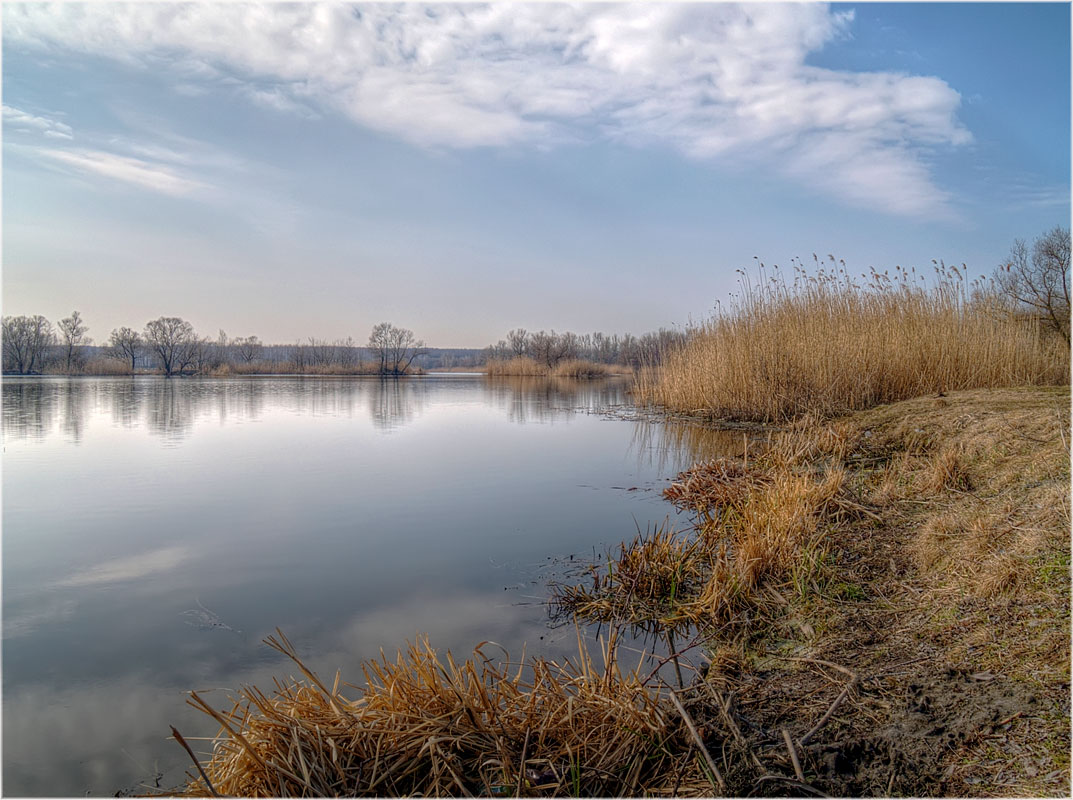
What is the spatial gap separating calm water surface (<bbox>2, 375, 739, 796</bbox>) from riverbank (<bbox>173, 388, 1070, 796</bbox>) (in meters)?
0.38

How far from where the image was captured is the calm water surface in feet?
8.05

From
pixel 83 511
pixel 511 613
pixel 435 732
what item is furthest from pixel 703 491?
pixel 83 511

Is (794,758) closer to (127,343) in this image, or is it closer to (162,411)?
(162,411)

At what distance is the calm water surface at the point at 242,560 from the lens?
245cm

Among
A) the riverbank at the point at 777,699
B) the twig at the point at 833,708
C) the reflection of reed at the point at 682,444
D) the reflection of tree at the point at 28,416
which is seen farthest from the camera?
the reflection of tree at the point at 28,416

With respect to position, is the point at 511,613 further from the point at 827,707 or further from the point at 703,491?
the point at 703,491

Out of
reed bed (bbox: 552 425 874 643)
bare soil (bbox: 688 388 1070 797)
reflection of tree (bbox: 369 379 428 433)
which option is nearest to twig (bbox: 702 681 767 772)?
bare soil (bbox: 688 388 1070 797)

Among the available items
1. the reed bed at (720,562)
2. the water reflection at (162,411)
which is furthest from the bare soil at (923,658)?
the water reflection at (162,411)

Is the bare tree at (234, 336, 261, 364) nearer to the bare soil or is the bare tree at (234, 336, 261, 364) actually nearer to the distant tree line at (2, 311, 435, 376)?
the distant tree line at (2, 311, 435, 376)

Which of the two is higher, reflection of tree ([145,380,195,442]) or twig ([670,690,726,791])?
reflection of tree ([145,380,195,442])

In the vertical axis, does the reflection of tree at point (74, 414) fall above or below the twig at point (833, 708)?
above

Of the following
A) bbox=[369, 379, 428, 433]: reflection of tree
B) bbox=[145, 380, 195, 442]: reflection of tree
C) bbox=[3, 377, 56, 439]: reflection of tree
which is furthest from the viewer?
bbox=[369, 379, 428, 433]: reflection of tree

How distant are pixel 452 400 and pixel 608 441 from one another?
34.1 feet

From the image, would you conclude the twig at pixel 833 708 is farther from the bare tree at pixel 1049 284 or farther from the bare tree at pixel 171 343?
the bare tree at pixel 171 343
